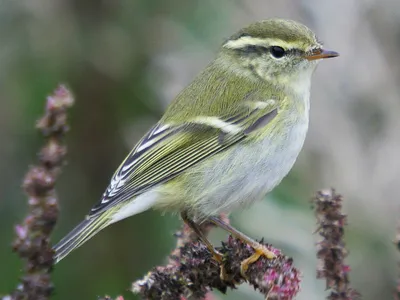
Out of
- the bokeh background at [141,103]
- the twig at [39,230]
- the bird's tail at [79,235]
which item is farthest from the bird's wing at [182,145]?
the twig at [39,230]

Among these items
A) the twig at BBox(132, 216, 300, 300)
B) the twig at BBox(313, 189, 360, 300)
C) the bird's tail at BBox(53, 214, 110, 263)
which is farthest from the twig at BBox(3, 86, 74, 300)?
the bird's tail at BBox(53, 214, 110, 263)

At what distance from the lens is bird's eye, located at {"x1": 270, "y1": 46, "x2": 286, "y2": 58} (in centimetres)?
323

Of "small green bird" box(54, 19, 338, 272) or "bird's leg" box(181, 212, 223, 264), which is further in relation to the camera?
"small green bird" box(54, 19, 338, 272)

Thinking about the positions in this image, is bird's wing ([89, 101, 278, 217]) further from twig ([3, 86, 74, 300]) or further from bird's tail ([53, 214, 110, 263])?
twig ([3, 86, 74, 300])

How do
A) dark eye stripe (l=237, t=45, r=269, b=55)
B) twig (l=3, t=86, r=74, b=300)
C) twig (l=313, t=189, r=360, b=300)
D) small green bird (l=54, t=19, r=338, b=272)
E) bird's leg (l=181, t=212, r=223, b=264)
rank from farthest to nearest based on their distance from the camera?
dark eye stripe (l=237, t=45, r=269, b=55) < small green bird (l=54, t=19, r=338, b=272) < bird's leg (l=181, t=212, r=223, b=264) < twig (l=313, t=189, r=360, b=300) < twig (l=3, t=86, r=74, b=300)

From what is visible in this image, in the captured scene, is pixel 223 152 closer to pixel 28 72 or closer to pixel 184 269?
pixel 184 269

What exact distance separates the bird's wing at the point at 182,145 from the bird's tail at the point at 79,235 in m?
0.16

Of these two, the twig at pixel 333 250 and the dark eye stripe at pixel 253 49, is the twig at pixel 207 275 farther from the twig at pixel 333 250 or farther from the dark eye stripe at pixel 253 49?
the dark eye stripe at pixel 253 49

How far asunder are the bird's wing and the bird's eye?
A: 0.23 m

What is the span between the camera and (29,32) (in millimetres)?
4223

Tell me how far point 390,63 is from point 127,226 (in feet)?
5.83

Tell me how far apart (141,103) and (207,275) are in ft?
7.35

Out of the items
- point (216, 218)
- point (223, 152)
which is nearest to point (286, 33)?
point (223, 152)

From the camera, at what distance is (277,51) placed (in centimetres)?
325
